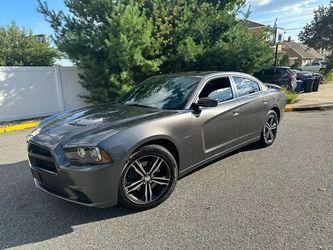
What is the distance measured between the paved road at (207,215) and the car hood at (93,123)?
2.94ft

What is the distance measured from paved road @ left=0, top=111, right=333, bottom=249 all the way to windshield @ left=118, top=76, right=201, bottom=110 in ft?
3.69

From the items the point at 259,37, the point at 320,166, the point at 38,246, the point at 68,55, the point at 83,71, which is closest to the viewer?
the point at 38,246

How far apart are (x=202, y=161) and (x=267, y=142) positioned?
2.14 meters

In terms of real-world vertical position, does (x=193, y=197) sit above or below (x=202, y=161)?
below

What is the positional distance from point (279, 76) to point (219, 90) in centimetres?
1233

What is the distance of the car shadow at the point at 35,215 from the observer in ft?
9.51

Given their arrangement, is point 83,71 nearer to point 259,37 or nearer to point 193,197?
point 259,37

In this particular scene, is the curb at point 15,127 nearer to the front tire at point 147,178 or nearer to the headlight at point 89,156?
the headlight at point 89,156

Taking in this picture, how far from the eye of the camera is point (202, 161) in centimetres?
404

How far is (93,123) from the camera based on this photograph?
11.1ft

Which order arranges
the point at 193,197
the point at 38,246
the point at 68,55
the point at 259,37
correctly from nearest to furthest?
the point at 38,246 < the point at 193,197 < the point at 68,55 < the point at 259,37

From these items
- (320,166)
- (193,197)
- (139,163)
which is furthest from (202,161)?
(320,166)

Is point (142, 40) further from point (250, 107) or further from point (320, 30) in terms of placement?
point (320, 30)

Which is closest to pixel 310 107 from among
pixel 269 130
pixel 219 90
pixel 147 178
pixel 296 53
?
pixel 269 130
